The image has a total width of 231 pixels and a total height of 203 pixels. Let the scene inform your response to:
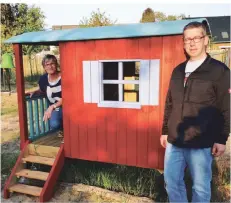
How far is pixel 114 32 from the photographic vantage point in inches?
155

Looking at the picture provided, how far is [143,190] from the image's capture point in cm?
455

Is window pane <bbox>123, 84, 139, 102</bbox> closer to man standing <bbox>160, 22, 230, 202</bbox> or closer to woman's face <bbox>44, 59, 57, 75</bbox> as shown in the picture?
woman's face <bbox>44, 59, 57, 75</bbox>

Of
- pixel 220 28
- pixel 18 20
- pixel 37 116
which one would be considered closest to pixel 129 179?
pixel 37 116

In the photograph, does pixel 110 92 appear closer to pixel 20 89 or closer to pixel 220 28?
pixel 20 89

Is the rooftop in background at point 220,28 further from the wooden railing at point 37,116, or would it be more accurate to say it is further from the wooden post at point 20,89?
the wooden post at point 20,89

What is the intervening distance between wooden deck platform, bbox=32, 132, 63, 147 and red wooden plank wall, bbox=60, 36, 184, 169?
1.27ft

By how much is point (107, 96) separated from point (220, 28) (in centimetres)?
3874

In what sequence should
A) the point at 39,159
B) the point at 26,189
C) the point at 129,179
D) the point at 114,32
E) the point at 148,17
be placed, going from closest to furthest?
the point at 114,32 → the point at 26,189 → the point at 39,159 → the point at 129,179 → the point at 148,17

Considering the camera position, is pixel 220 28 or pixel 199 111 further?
pixel 220 28

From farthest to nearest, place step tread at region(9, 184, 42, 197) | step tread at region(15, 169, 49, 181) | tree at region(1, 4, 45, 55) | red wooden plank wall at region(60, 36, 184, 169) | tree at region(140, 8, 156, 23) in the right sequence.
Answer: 1. tree at region(140, 8, 156, 23)
2. tree at region(1, 4, 45, 55)
3. step tread at region(15, 169, 49, 181)
4. step tread at region(9, 184, 42, 197)
5. red wooden plank wall at region(60, 36, 184, 169)

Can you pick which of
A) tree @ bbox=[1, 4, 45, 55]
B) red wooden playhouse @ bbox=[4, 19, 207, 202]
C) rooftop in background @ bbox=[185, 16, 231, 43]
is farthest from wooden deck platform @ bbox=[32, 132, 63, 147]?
rooftop in background @ bbox=[185, 16, 231, 43]

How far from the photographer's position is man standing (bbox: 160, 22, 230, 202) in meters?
2.59

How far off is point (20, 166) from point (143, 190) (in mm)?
2161

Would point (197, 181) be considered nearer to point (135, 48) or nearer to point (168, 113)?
point (168, 113)
